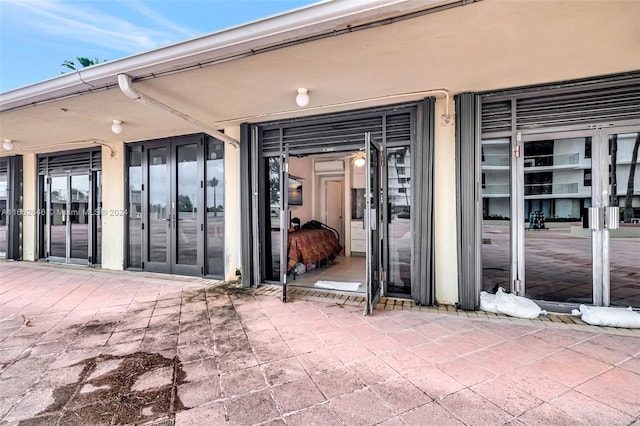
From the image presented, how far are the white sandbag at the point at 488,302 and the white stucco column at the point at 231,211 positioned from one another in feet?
10.9

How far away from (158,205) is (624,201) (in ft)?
21.1

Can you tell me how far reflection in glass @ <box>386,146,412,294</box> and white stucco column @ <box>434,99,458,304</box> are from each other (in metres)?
0.33

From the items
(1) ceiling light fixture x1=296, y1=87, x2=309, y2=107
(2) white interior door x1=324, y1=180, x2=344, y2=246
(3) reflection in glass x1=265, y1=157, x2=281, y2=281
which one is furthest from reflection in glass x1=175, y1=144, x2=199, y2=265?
(2) white interior door x1=324, y1=180, x2=344, y2=246

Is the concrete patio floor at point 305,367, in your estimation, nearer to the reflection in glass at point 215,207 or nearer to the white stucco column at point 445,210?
the white stucco column at point 445,210

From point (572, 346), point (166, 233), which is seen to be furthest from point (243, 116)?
point (572, 346)

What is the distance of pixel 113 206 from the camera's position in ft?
18.7

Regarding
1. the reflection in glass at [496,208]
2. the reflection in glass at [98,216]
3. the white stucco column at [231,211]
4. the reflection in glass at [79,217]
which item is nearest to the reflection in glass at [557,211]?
the reflection in glass at [496,208]

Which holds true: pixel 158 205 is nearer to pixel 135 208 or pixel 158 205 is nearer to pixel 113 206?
pixel 135 208

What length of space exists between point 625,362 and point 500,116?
2459 mm

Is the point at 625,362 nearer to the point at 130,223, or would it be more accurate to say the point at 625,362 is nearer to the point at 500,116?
the point at 500,116

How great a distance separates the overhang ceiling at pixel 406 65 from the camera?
1983 mm

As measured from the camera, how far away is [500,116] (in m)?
3.31

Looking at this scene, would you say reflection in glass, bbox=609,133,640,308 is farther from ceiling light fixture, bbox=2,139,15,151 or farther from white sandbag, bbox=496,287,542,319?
ceiling light fixture, bbox=2,139,15,151

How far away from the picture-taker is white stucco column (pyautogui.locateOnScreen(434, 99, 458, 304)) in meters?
3.42
